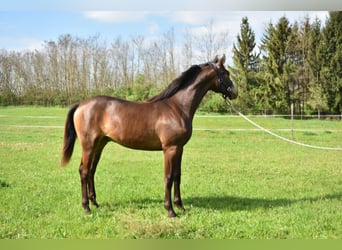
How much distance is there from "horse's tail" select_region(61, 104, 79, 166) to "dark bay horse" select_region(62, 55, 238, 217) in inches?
0.8

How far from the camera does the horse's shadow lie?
191 inches

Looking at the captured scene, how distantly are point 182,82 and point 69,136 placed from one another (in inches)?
67.8

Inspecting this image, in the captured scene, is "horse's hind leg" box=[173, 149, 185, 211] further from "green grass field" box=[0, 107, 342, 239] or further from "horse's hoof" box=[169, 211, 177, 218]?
"horse's hoof" box=[169, 211, 177, 218]

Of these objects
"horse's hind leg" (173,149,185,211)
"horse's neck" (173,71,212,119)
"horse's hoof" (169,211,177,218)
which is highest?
"horse's neck" (173,71,212,119)

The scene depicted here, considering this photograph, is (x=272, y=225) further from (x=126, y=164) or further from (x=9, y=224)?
(x=126, y=164)

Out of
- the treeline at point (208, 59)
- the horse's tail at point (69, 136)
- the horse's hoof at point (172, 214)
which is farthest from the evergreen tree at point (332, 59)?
the horse's tail at point (69, 136)

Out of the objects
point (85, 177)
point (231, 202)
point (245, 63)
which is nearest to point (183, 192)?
point (231, 202)

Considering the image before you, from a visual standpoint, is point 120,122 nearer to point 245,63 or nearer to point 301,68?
point 245,63

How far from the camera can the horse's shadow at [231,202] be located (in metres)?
4.86

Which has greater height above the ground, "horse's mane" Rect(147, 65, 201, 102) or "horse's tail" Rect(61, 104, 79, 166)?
"horse's mane" Rect(147, 65, 201, 102)

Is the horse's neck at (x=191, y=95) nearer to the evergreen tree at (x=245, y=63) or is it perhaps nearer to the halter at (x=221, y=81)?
the halter at (x=221, y=81)

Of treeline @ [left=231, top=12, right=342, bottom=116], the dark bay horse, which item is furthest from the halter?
treeline @ [left=231, top=12, right=342, bottom=116]

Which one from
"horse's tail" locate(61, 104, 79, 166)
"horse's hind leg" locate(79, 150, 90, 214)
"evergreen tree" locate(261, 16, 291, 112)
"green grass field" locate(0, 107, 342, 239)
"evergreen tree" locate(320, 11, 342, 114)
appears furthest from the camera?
"evergreen tree" locate(320, 11, 342, 114)

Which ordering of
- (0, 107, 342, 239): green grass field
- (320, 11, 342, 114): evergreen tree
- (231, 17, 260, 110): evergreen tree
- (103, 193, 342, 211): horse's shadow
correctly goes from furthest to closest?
1. (320, 11, 342, 114): evergreen tree
2. (231, 17, 260, 110): evergreen tree
3. (103, 193, 342, 211): horse's shadow
4. (0, 107, 342, 239): green grass field
